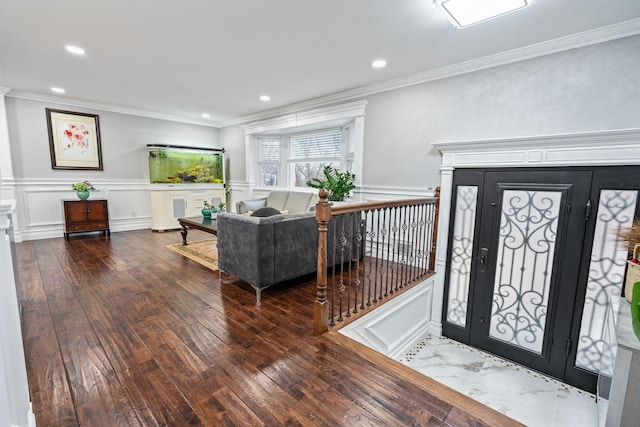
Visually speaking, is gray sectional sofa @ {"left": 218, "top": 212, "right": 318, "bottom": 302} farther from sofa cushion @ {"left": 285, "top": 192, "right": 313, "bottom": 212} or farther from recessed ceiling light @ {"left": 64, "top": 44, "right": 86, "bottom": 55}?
recessed ceiling light @ {"left": 64, "top": 44, "right": 86, "bottom": 55}

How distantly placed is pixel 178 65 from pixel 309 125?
2.22m

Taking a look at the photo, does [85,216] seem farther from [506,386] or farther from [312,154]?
[506,386]

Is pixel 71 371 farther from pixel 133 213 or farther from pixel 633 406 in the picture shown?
pixel 133 213

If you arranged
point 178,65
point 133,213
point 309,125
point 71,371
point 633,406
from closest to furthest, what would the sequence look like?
1. point 633,406
2. point 71,371
3. point 178,65
4. point 309,125
5. point 133,213

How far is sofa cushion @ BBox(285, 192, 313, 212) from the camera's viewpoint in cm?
478

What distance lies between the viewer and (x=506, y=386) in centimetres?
250

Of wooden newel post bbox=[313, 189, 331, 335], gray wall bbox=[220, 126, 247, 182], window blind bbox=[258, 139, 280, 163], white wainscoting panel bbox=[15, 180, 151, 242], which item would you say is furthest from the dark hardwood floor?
gray wall bbox=[220, 126, 247, 182]

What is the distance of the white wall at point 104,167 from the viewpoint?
4.67 meters

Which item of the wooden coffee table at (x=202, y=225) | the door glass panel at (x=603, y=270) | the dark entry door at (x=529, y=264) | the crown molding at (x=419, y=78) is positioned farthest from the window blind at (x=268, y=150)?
the door glass panel at (x=603, y=270)

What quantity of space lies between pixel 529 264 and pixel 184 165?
6189 millimetres

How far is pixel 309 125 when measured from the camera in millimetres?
4977

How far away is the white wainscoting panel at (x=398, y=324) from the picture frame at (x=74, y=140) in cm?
572

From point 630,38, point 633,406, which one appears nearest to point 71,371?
point 633,406

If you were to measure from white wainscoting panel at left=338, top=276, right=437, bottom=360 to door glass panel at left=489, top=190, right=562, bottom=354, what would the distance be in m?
0.69
